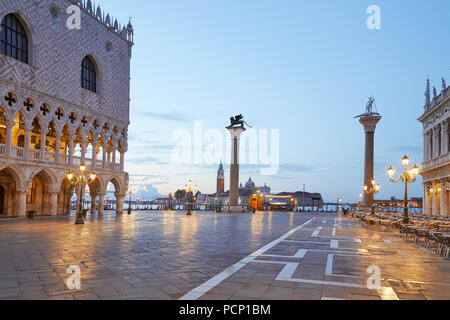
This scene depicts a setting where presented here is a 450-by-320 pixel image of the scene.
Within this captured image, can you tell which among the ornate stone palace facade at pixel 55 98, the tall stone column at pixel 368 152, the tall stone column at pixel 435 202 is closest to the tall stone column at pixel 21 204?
the ornate stone palace facade at pixel 55 98

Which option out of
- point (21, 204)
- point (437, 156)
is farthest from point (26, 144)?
point (437, 156)

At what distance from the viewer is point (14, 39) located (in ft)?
86.0

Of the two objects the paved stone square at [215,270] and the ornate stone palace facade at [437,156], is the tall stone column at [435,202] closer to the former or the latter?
the ornate stone palace facade at [437,156]

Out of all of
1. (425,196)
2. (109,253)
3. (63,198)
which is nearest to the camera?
(109,253)

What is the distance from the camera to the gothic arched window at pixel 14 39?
25.7m

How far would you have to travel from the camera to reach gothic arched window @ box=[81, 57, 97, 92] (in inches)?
1309

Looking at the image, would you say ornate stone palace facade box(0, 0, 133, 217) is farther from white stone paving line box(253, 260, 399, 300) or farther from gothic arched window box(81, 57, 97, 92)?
white stone paving line box(253, 260, 399, 300)

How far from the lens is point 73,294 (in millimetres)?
5719

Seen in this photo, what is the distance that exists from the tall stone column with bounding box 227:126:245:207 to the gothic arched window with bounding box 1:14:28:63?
28302 mm

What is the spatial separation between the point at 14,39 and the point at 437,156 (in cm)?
3997

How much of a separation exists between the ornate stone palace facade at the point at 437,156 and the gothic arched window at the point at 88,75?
3325 centimetres
